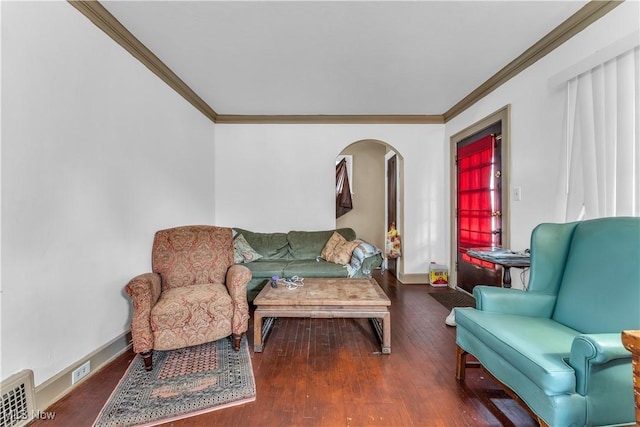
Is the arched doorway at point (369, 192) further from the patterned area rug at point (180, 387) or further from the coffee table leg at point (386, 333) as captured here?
the patterned area rug at point (180, 387)

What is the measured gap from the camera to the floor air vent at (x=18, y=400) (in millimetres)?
1418

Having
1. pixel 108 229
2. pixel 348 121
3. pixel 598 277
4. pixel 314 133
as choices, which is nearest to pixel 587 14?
pixel 598 277

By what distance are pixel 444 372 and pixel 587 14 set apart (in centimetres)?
277

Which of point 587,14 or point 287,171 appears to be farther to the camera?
point 287,171

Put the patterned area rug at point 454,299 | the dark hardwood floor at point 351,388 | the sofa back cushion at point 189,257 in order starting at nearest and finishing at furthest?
the dark hardwood floor at point 351,388 < the sofa back cushion at point 189,257 < the patterned area rug at point 454,299

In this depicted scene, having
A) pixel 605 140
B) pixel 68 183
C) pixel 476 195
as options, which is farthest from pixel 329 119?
pixel 68 183

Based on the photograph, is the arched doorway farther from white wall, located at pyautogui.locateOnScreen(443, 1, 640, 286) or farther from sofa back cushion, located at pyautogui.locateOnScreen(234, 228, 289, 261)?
white wall, located at pyautogui.locateOnScreen(443, 1, 640, 286)

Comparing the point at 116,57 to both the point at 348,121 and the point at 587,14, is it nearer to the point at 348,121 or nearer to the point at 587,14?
the point at 348,121

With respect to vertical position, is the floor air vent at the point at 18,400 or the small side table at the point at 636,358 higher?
the small side table at the point at 636,358

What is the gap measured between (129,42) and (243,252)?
244 cm

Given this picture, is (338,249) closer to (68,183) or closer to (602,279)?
(602,279)

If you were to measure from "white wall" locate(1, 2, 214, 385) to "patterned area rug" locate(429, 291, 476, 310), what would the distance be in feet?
11.0

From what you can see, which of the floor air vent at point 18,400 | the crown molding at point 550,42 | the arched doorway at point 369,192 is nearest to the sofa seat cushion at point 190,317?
the floor air vent at point 18,400

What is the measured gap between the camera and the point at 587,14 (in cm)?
203
